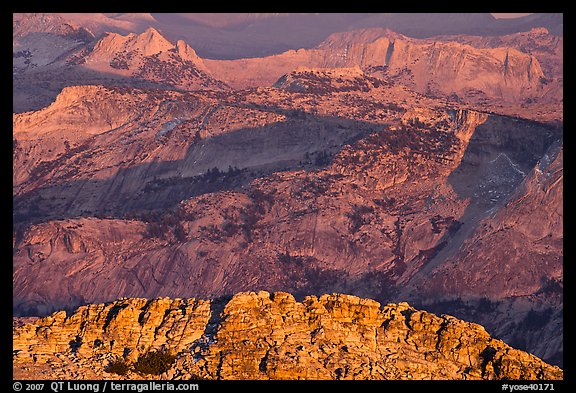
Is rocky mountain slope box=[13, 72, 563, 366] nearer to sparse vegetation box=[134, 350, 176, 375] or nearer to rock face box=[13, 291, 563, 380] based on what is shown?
rock face box=[13, 291, 563, 380]

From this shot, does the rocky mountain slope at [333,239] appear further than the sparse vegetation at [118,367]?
Yes

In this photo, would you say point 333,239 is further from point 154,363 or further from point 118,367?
point 118,367

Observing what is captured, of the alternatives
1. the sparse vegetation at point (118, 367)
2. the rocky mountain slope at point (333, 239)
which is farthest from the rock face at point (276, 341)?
the rocky mountain slope at point (333, 239)

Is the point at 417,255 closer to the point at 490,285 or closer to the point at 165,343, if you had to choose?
the point at 490,285

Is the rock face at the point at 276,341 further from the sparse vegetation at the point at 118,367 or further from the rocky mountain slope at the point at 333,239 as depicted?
the rocky mountain slope at the point at 333,239

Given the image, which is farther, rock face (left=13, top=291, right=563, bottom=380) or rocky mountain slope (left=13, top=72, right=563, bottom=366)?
rocky mountain slope (left=13, top=72, right=563, bottom=366)

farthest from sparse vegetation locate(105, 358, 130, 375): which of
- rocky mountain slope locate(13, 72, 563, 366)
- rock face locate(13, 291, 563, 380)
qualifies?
rocky mountain slope locate(13, 72, 563, 366)

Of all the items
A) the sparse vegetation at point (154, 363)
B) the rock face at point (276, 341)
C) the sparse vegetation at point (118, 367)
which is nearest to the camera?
the sparse vegetation at point (118, 367)

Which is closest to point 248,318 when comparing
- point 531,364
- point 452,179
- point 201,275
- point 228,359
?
point 228,359
